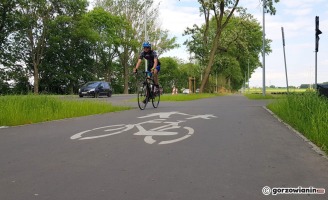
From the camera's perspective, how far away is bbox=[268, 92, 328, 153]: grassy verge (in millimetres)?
6775

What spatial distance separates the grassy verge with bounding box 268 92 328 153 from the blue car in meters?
23.5

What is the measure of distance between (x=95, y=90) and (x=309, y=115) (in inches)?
1068

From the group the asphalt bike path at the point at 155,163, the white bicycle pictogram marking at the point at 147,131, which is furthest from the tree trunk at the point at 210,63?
the asphalt bike path at the point at 155,163

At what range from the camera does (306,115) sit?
898cm

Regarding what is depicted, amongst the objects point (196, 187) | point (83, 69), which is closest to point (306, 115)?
point (196, 187)

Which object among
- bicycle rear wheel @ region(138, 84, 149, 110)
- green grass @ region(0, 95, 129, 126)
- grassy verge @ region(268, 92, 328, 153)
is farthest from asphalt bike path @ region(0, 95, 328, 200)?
bicycle rear wheel @ region(138, 84, 149, 110)

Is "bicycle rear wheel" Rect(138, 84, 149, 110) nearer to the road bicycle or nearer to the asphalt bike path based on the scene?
the road bicycle

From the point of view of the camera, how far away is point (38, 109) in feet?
37.0

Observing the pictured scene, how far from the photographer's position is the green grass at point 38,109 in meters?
9.94

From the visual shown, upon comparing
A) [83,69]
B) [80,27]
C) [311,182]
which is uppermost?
[80,27]

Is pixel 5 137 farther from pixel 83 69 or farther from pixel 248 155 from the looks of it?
pixel 83 69

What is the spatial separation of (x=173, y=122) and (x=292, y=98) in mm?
4236

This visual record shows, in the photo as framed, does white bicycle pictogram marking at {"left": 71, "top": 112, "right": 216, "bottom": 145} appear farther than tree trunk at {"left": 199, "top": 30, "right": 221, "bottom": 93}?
No

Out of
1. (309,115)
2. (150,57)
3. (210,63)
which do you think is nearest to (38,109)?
(150,57)
